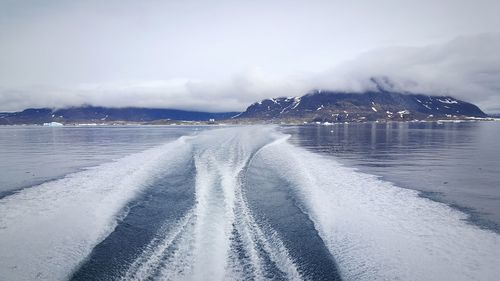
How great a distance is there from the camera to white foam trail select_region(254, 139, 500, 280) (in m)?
10.5

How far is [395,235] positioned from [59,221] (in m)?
14.2

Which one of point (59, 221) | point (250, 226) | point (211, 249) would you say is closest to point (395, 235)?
point (250, 226)

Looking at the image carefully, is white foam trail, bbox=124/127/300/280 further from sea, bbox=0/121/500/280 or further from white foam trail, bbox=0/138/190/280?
white foam trail, bbox=0/138/190/280

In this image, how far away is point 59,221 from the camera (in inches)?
597

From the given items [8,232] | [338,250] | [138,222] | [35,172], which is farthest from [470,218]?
[35,172]

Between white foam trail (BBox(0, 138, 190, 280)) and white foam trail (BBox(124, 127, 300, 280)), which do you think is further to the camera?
white foam trail (BBox(0, 138, 190, 280))

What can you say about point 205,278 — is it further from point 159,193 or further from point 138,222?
point 159,193

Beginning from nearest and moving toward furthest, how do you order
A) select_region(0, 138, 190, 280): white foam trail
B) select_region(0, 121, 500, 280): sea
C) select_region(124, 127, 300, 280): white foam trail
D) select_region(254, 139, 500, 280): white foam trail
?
select_region(124, 127, 300, 280): white foam trail < select_region(254, 139, 500, 280): white foam trail < select_region(0, 121, 500, 280): sea < select_region(0, 138, 190, 280): white foam trail

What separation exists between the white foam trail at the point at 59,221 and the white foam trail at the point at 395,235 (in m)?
9.18

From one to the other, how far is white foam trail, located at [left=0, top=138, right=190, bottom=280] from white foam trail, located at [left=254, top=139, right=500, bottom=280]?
918cm

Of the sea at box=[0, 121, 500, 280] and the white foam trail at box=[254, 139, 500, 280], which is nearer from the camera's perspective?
the white foam trail at box=[254, 139, 500, 280]

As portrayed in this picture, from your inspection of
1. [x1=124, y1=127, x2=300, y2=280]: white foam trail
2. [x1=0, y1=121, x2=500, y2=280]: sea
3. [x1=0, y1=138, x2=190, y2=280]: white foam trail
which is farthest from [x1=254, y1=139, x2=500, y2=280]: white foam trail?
[x1=0, y1=138, x2=190, y2=280]: white foam trail

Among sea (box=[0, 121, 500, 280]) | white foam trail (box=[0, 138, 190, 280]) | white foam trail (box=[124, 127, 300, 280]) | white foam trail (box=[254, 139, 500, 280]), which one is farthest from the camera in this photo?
white foam trail (box=[0, 138, 190, 280])

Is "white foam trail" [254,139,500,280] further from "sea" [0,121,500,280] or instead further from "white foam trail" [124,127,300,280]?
"white foam trail" [124,127,300,280]
